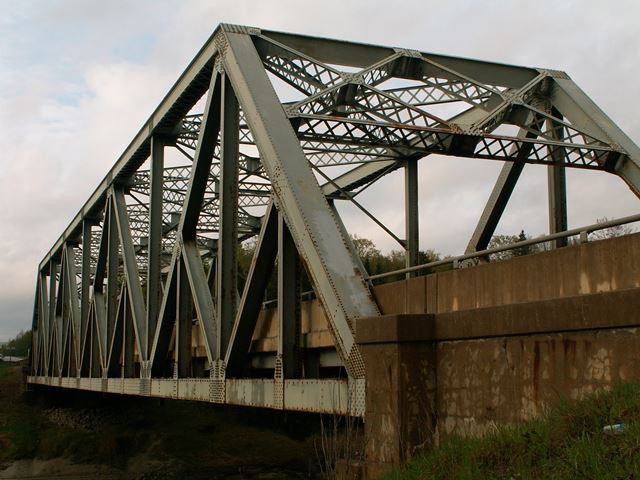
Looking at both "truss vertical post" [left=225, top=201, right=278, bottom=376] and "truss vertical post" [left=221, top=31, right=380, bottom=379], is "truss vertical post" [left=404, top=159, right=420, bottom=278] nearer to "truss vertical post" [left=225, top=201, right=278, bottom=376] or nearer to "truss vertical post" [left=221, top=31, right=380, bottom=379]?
"truss vertical post" [left=221, top=31, right=380, bottom=379]

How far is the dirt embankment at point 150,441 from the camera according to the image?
106 feet

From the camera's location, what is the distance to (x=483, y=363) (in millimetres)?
7410

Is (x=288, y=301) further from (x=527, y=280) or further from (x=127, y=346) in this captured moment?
(x=127, y=346)

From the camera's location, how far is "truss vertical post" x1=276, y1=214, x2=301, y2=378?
39.1 ft

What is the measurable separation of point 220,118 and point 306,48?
7.03ft

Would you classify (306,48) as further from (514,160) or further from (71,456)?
(71,456)

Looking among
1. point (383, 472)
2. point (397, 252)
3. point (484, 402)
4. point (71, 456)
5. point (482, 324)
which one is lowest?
point (71, 456)

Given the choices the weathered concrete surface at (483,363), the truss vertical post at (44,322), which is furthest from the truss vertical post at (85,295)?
the weathered concrete surface at (483,363)

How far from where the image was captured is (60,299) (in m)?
40.4

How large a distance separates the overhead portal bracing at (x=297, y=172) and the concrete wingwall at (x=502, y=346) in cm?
99

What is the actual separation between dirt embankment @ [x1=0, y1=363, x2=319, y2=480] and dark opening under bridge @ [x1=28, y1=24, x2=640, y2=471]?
29.5ft

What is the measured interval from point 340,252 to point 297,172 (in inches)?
65.5

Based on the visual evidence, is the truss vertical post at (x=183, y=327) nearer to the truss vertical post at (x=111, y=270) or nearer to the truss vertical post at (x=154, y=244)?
the truss vertical post at (x=154, y=244)

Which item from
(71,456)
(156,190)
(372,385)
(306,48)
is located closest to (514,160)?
(306,48)
